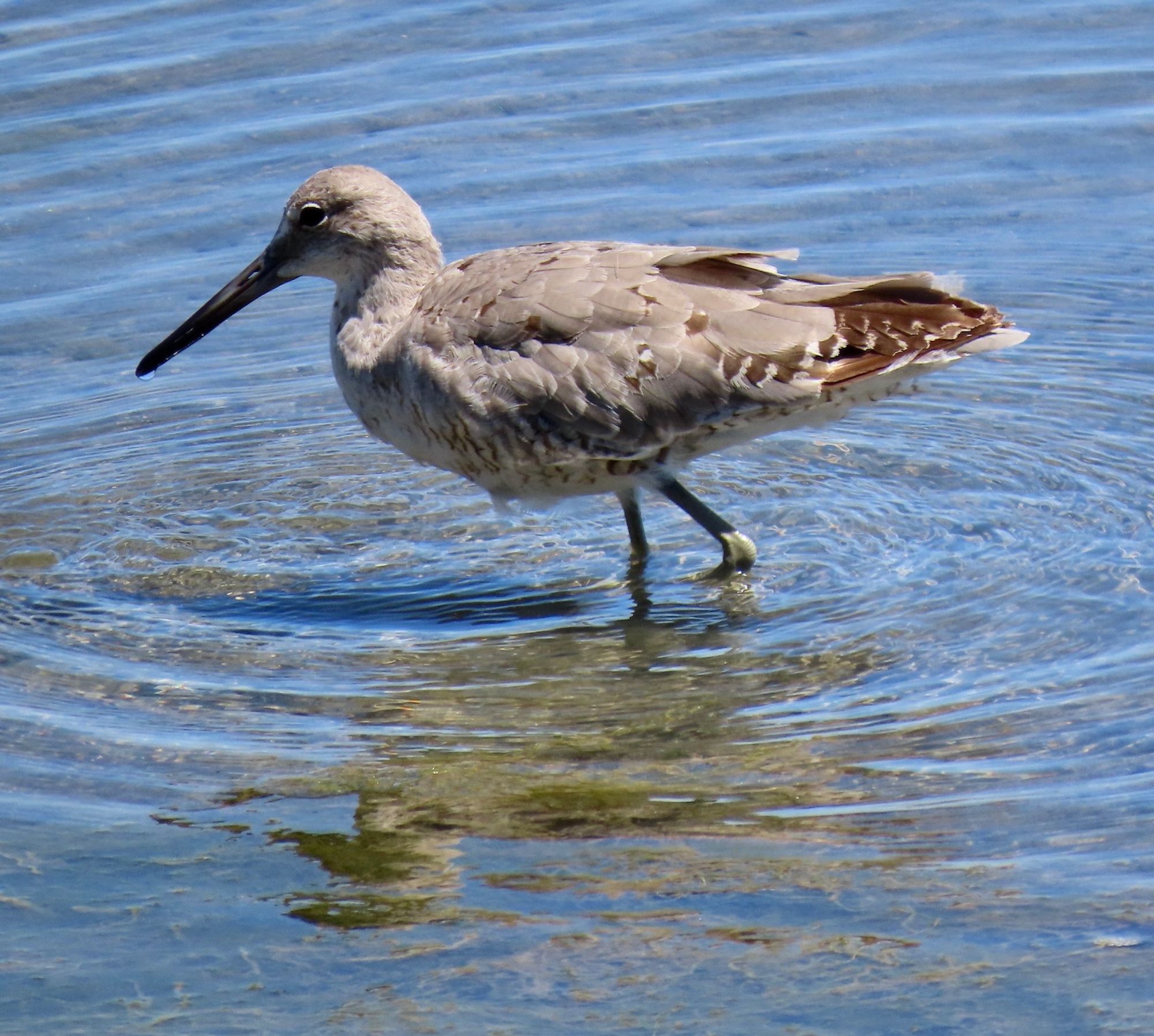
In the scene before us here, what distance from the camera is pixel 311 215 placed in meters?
7.02

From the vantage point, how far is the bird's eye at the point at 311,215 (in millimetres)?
6992

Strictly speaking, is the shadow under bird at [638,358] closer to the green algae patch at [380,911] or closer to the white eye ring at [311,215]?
the white eye ring at [311,215]

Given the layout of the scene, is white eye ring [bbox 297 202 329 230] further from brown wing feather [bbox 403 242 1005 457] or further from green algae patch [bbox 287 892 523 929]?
green algae patch [bbox 287 892 523 929]

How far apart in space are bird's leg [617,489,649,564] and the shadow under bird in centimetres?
8

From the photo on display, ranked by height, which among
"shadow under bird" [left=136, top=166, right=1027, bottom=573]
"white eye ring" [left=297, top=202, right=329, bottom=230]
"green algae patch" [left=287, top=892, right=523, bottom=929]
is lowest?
"green algae patch" [left=287, top=892, right=523, bottom=929]

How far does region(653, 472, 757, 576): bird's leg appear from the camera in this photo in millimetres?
6648

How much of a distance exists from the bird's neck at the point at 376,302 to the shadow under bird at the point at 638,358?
62mm

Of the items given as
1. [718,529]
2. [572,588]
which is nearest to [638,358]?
[718,529]

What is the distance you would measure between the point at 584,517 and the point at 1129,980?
3758 millimetres

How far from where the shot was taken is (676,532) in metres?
7.30

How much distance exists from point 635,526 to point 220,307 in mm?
1777

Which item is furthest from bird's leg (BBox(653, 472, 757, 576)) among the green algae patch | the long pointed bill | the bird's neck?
the green algae patch

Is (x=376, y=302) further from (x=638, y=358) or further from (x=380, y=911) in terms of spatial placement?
(x=380, y=911)

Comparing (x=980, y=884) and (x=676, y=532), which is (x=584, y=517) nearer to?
(x=676, y=532)
